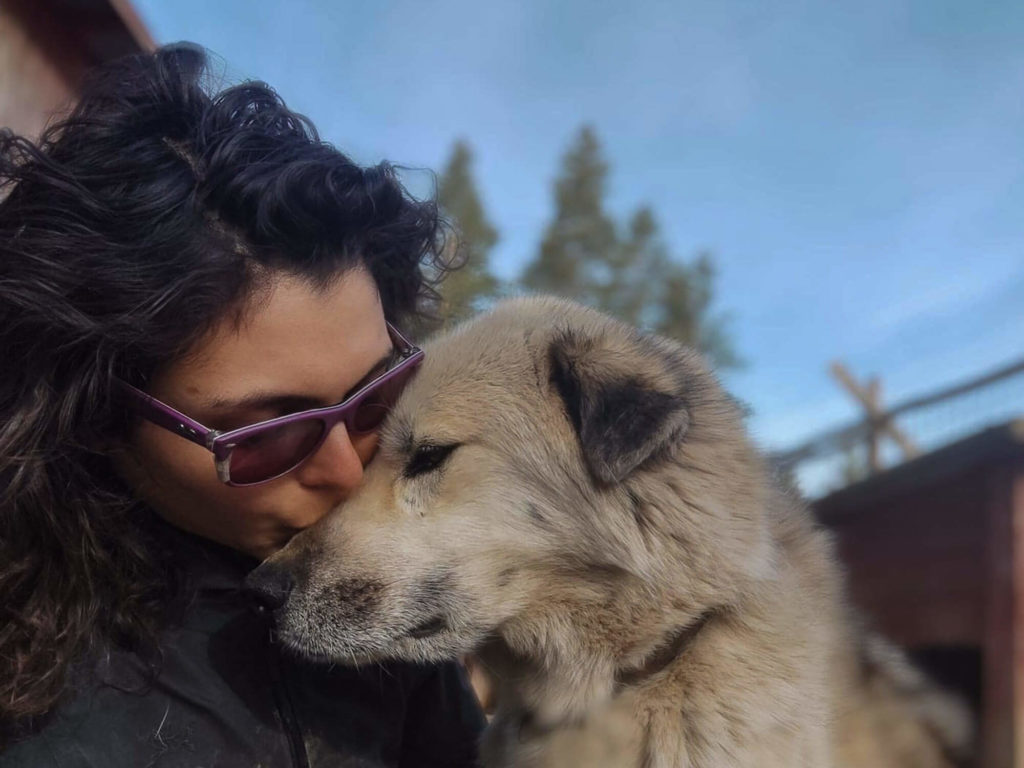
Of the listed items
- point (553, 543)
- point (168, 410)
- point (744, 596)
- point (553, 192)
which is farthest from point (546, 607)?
point (553, 192)

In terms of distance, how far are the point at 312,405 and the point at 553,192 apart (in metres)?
28.4

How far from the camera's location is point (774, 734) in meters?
1.70

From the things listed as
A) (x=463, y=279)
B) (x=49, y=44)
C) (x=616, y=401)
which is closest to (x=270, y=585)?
(x=616, y=401)

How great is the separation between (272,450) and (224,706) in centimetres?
51

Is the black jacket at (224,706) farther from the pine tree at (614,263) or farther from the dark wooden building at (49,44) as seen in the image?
the pine tree at (614,263)

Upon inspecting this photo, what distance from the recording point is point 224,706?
1.59 m

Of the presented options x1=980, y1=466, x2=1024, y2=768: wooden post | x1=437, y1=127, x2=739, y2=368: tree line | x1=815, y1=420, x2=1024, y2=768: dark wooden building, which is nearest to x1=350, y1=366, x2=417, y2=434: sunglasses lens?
x1=815, y1=420, x2=1024, y2=768: dark wooden building

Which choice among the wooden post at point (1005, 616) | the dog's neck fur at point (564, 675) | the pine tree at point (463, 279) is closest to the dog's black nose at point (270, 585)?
the dog's neck fur at point (564, 675)

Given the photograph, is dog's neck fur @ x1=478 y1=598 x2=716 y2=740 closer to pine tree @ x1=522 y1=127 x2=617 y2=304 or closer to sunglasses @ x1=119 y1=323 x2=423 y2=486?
sunglasses @ x1=119 y1=323 x2=423 y2=486

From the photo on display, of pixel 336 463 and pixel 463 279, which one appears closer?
pixel 336 463

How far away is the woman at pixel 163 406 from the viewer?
1.52m

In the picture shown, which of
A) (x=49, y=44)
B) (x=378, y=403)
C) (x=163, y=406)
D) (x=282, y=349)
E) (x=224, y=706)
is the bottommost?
(x=224, y=706)

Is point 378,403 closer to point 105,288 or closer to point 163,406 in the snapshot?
point 163,406

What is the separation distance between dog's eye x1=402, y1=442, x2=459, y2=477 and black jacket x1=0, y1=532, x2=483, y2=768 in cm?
44
